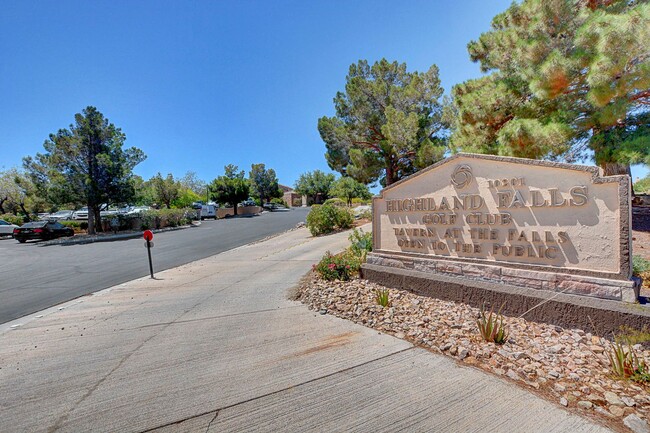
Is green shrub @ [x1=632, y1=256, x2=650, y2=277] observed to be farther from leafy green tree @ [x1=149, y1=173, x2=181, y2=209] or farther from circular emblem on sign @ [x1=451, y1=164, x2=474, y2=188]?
leafy green tree @ [x1=149, y1=173, x2=181, y2=209]

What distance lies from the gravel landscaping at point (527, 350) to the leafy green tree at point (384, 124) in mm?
13426

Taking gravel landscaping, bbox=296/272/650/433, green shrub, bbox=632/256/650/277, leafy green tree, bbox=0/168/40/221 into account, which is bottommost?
gravel landscaping, bbox=296/272/650/433

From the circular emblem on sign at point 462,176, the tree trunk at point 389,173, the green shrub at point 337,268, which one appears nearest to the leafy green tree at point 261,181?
the tree trunk at point 389,173

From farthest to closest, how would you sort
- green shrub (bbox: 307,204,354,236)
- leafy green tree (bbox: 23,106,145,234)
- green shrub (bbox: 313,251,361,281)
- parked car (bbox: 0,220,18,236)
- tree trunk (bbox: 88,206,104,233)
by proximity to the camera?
tree trunk (bbox: 88,206,104,233) → parked car (bbox: 0,220,18,236) → leafy green tree (bbox: 23,106,145,234) → green shrub (bbox: 307,204,354,236) → green shrub (bbox: 313,251,361,281)

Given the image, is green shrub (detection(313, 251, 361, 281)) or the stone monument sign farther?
green shrub (detection(313, 251, 361, 281))

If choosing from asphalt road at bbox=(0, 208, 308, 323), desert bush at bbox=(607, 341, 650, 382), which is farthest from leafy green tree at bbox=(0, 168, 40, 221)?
desert bush at bbox=(607, 341, 650, 382)

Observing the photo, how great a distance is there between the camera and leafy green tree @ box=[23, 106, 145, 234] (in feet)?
73.2

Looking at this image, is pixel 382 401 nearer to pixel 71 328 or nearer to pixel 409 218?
pixel 409 218

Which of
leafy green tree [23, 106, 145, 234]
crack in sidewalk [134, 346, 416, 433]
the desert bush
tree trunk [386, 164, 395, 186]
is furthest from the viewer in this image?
leafy green tree [23, 106, 145, 234]

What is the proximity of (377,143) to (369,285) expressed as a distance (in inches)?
623

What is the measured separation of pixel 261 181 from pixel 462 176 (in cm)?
5892

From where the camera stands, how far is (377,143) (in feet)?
67.1

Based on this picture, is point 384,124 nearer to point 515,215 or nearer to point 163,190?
point 515,215

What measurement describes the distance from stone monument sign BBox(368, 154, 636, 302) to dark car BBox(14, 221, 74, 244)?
2534cm
